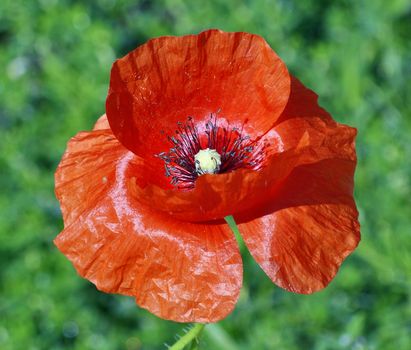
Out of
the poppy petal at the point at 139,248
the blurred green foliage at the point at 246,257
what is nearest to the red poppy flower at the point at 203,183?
the poppy petal at the point at 139,248

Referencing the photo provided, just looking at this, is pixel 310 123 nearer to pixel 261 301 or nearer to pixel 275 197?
pixel 275 197

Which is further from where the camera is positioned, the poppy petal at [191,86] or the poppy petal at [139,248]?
the poppy petal at [191,86]

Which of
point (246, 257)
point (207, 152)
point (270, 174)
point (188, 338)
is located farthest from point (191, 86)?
point (246, 257)

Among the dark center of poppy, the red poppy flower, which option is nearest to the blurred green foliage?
the dark center of poppy

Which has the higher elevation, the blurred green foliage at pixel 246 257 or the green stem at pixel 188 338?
the green stem at pixel 188 338

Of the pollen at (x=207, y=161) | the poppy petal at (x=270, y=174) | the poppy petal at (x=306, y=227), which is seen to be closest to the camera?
the poppy petal at (x=270, y=174)

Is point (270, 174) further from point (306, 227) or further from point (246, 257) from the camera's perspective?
point (246, 257)

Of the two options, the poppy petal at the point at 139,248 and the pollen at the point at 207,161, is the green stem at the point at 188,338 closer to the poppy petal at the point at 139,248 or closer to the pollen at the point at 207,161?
the poppy petal at the point at 139,248

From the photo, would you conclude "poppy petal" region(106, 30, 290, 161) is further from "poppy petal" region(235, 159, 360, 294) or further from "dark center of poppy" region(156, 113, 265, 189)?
"poppy petal" region(235, 159, 360, 294)
